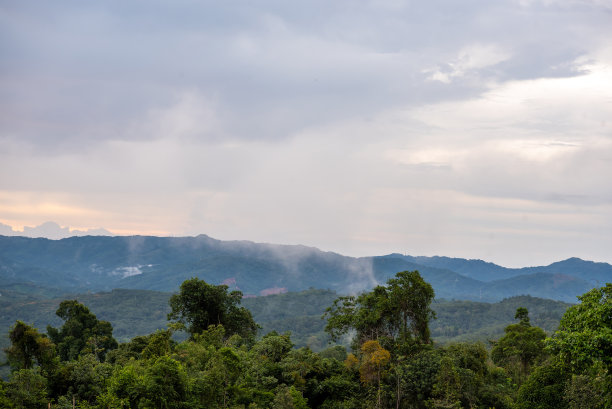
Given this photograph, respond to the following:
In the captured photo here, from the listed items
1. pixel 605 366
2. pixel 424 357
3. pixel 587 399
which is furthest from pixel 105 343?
pixel 605 366

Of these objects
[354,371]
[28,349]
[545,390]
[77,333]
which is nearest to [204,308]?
[354,371]

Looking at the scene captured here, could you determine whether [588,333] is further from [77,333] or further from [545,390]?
[77,333]

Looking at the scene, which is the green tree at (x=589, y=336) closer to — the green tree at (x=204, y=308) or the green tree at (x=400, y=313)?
the green tree at (x=400, y=313)

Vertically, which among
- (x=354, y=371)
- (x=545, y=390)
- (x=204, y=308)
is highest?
(x=204, y=308)

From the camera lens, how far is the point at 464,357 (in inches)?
1351

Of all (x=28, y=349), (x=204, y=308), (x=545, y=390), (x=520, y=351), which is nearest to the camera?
(x=545, y=390)

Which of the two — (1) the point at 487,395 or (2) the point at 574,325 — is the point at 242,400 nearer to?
(1) the point at 487,395

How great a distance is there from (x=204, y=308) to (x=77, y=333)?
1744cm

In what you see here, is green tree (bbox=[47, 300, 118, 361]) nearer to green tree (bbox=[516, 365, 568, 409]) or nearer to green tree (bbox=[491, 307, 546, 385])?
green tree (bbox=[491, 307, 546, 385])

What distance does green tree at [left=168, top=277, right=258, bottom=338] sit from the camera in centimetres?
4603

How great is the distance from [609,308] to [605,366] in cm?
178

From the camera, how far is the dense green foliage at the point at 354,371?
67.9 feet

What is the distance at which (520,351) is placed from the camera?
4294cm

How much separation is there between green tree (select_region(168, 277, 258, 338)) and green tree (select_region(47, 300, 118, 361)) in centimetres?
1188
